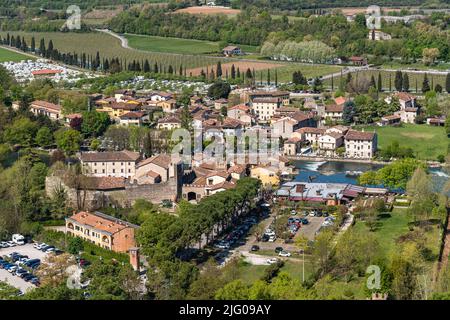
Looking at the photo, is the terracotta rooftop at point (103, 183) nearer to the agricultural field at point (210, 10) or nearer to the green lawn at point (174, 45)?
the green lawn at point (174, 45)

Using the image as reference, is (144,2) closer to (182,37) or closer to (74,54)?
(182,37)

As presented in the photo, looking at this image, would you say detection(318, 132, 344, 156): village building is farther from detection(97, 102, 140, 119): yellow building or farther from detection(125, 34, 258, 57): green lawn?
detection(125, 34, 258, 57): green lawn

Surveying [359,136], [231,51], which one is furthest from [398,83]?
[231,51]

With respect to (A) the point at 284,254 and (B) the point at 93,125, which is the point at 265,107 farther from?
(A) the point at 284,254

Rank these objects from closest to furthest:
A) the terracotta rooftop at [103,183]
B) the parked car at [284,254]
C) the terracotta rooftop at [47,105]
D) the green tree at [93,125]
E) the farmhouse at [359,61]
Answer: the parked car at [284,254] < the terracotta rooftop at [103,183] < the green tree at [93,125] < the terracotta rooftop at [47,105] < the farmhouse at [359,61]

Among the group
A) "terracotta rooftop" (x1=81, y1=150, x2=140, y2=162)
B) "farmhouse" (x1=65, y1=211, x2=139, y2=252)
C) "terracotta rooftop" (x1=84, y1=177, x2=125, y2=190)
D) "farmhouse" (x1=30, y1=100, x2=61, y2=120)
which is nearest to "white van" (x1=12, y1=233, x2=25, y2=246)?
"farmhouse" (x1=65, y1=211, x2=139, y2=252)

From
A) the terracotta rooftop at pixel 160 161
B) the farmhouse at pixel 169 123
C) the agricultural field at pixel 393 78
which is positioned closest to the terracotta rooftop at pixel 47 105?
the farmhouse at pixel 169 123
